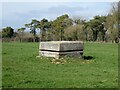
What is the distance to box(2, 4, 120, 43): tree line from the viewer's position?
3255 inches

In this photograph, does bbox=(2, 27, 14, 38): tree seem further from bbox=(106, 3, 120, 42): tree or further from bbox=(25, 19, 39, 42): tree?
bbox=(106, 3, 120, 42): tree

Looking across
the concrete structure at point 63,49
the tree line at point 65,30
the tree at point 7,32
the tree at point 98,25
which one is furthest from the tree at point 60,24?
the concrete structure at point 63,49

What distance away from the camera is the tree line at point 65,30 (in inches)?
3255

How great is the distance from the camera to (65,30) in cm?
8288

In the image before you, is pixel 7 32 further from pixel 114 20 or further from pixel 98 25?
pixel 114 20

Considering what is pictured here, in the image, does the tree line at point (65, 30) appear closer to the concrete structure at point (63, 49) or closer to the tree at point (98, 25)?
the tree at point (98, 25)

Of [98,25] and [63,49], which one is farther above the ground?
[98,25]

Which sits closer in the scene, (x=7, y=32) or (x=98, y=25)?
(x=98, y=25)

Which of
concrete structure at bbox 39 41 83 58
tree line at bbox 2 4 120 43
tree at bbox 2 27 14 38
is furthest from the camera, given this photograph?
tree at bbox 2 27 14 38

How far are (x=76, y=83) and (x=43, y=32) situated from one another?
82.5 meters

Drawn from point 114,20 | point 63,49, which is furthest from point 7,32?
point 63,49

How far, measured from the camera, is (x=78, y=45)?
1647 cm

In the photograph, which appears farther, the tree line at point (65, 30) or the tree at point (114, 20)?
the tree line at point (65, 30)

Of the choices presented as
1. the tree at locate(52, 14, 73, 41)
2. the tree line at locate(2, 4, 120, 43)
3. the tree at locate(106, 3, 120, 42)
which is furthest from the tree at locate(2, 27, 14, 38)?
the tree at locate(106, 3, 120, 42)
